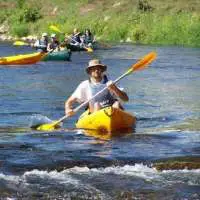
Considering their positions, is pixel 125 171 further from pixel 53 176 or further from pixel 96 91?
pixel 96 91

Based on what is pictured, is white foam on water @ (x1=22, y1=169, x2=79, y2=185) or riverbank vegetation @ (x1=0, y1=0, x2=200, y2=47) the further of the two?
riverbank vegetation @ (x1=0, y1=0, x2=200, y2=47)

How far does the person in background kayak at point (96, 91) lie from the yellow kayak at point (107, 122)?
23 centimetres

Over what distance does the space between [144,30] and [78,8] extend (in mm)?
12272

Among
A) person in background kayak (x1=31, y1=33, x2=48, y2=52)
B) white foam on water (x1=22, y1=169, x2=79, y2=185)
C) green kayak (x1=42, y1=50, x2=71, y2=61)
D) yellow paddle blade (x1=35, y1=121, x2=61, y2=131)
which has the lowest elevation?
yellow paddle blade (x1=35, y1=121, x2=61, y2=131)

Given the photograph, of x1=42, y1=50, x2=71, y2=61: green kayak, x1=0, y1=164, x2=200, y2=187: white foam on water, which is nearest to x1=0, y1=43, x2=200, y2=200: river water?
x1=0, y1=164, x2=200, y2=187: white foam on water

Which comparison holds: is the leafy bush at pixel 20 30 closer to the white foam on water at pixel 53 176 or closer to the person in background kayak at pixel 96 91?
the person in background kayak at pixel 96 91

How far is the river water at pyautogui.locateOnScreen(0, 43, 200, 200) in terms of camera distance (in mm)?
7539

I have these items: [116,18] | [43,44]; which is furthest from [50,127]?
[116,18]

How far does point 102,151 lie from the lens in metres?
9.67

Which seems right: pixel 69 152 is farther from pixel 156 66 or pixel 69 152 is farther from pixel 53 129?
pixel 156 66

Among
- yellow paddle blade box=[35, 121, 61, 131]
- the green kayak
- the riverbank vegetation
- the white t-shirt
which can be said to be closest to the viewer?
the white t-shirt

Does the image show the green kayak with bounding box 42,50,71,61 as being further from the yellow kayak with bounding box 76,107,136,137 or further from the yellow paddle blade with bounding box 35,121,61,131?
the yellow kayak with bounding box 76,107,136,137

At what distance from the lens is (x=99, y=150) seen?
976cm

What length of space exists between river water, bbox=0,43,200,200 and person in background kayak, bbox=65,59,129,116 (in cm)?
59
